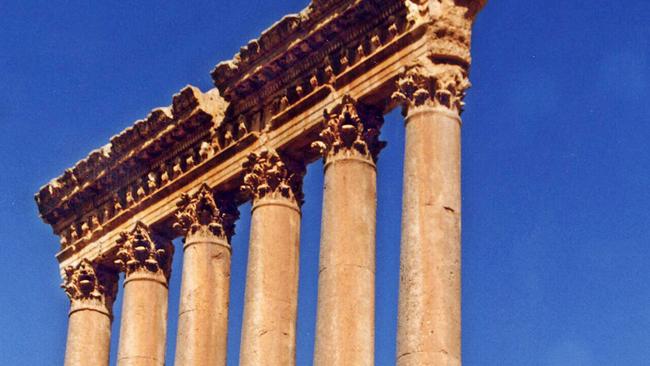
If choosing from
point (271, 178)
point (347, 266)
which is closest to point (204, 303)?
point (271, 178)

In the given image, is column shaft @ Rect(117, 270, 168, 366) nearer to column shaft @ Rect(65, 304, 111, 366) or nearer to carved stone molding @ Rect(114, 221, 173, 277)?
carved stone molding @ Rect(114, 221, 173, 277)

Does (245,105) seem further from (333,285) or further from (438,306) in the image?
(438,306)

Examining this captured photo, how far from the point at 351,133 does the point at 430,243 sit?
127 inches

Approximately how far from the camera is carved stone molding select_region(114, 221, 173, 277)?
3244cm

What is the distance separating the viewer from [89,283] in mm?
33688

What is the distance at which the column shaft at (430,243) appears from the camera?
974 inches

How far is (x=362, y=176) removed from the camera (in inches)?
1091

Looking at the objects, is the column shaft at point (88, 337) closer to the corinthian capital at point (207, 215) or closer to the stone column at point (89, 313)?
the stone column at point (89, 313)

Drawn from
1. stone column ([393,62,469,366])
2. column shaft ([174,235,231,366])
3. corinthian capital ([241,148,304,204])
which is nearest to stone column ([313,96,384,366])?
stone column ([393,62,469,366])

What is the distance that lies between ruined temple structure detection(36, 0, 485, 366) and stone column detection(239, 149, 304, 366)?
0.08 ft

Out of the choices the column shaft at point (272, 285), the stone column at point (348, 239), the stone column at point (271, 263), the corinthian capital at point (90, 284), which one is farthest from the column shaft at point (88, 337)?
the stone column at point (348, 239)

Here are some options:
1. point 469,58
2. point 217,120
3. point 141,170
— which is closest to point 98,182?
point 141,170

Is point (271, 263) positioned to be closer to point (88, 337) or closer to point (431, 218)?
point (431, 218)

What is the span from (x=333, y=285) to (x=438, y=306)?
94.4 inches
